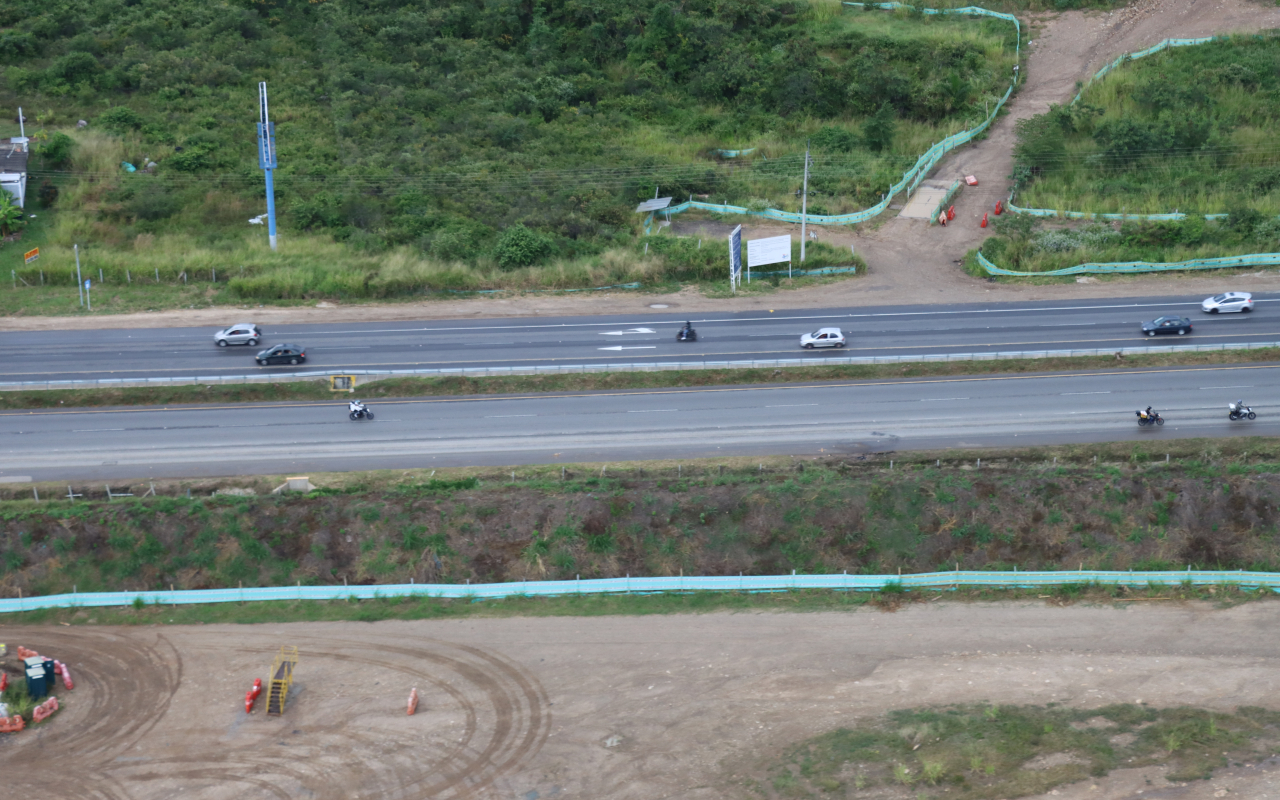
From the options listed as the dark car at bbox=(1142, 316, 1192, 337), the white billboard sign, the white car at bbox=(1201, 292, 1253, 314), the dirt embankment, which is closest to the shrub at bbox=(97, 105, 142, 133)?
the dirt embankment

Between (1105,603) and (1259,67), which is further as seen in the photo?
(1259,67)

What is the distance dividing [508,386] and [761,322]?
14.8 metres

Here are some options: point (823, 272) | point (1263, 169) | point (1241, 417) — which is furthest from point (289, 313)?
point (1263, 169)

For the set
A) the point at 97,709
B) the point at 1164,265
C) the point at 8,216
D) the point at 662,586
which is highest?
the point at 8,216

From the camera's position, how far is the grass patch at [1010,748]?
3014cm

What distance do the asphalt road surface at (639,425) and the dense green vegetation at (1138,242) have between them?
1529 centimetres

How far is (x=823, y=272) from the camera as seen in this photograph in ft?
217

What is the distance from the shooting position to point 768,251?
6538cm

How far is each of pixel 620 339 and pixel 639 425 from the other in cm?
966

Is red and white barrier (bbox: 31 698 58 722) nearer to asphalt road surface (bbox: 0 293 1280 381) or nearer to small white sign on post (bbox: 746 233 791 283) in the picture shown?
asphalt road surface (bbox: 0 293 1280 381)

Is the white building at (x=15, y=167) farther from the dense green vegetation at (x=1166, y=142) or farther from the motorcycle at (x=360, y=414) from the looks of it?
the dense green vegetation at (x=1166, y=142)

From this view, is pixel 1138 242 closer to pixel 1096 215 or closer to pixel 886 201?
pixel 1096 215

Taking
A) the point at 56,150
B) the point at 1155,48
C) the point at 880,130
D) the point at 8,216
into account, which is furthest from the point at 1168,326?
the point at 56,150

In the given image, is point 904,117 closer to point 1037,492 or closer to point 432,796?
point 1037,492
